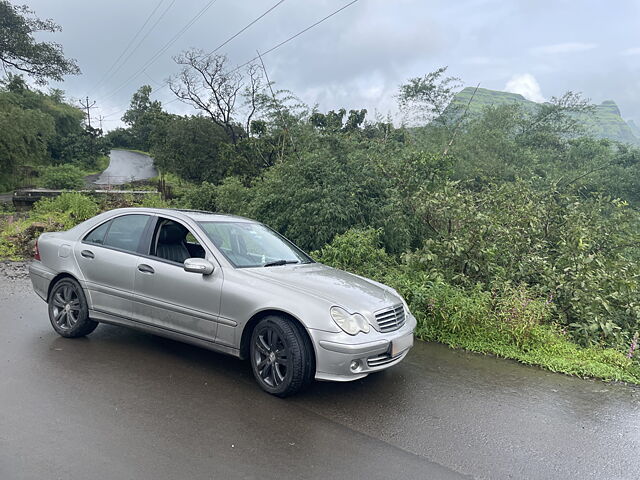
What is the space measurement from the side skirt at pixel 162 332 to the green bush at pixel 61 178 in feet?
97.3

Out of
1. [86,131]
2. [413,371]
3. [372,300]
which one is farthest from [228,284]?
[86,131]

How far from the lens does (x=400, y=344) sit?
13.2 ft

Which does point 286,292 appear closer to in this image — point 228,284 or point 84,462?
point 228,284

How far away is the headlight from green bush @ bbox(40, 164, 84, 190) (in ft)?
104

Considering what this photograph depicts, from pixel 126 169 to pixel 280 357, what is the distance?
54691 millimetres

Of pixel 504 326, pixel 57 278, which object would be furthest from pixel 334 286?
pixel 57 278

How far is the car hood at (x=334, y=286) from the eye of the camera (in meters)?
3.89

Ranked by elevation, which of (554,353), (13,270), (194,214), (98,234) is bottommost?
(13,270)

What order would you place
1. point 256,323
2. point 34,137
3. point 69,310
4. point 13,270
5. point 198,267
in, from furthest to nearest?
point 34,137 < point 13,270 < point 69,310 < point 198,267 < point 256,323

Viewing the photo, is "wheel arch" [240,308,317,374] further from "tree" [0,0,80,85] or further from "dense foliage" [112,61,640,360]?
"tree" [0,0,80,85]

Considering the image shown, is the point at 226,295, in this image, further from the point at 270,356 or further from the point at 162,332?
the point at 162,332

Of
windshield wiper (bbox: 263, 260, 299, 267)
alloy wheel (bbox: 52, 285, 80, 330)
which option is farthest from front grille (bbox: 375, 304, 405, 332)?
alloy wheel (bbox: 52, 285, 80, 330)

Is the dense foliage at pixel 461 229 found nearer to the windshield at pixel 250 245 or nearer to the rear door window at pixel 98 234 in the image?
the windshield at pixel 250 245

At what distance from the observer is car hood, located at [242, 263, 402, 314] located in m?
3.89
